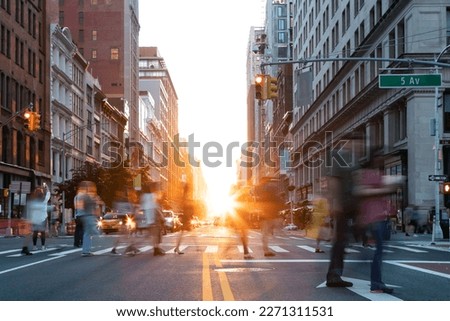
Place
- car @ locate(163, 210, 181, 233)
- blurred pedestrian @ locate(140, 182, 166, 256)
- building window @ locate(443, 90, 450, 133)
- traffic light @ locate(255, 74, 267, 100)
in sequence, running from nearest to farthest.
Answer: blurred pedestrian @ locate(140, 182, 166, 256) → traffic light @ locate(255, 74, 267, 100) → building window @ locate(443, 90, 450, 133) → car @ locate(163, 210, 181, 233)

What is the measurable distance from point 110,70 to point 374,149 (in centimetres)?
10445

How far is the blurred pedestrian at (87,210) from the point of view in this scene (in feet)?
55.6

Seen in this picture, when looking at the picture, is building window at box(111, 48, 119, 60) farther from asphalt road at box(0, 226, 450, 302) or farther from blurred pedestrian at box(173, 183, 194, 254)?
asphalt road at box(0, 226, 450, 302)

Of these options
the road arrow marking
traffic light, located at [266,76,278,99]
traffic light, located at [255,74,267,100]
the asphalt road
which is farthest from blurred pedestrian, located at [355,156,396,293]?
traffic light, located at [255,74,267,100]

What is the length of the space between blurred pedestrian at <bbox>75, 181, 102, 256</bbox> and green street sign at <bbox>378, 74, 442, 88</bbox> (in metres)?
9.57

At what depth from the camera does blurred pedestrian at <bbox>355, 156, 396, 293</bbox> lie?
821 centimetres

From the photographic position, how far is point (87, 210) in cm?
1736

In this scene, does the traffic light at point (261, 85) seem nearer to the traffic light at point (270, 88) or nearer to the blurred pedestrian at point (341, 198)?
the traffic light at point (270, 88)

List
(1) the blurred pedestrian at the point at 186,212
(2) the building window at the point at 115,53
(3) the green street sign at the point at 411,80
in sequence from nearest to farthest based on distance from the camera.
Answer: (1) the blurred pedestrian at the point at 186,212
(3) the green street sign at the point at 411,80
(2) the building window at the point at 115,53

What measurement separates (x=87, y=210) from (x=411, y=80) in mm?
10521

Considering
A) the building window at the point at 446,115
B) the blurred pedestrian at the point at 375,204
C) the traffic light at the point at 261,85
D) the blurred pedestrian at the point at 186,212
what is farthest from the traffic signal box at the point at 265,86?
the building window at the point at 446,115

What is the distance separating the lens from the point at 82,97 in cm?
7619

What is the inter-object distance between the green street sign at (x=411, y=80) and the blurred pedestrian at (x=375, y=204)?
1375cm

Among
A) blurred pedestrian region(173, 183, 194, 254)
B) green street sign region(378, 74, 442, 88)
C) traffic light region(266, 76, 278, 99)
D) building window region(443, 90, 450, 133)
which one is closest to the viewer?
blurred pedestrian region(173, 183, 194, 254)
